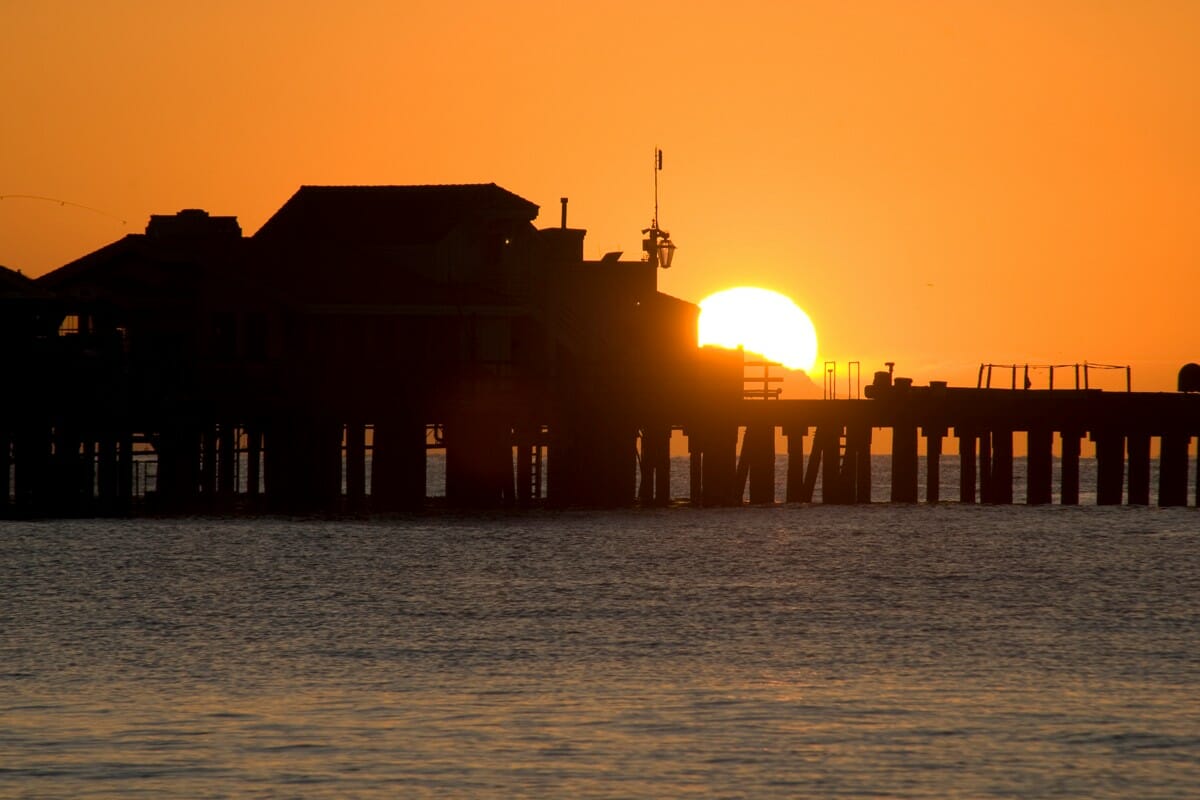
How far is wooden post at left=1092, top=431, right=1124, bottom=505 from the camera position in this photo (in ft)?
211

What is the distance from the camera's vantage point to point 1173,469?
2613 inches

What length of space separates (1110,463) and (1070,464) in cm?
277

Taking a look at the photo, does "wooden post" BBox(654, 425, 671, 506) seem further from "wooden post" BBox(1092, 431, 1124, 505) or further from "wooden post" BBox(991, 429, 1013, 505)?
"wooden post" BBox(1092, 431, 1124, 505)

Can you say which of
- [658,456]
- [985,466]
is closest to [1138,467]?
[985,466]

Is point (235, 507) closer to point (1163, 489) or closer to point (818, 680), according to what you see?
point (1163, 489)

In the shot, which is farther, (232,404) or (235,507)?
(235,507)

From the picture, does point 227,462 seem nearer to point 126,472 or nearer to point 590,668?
point 126,472

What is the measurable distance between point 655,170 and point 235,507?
25133 mm

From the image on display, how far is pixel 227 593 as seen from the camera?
41656 mm

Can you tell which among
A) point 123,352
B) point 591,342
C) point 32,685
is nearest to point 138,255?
point 123,352

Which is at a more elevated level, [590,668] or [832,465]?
[832,465]

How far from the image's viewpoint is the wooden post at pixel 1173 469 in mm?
64938

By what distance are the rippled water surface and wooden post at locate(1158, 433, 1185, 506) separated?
10240mm

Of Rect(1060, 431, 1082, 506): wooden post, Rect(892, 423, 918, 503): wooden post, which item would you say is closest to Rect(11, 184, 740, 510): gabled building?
Rect(892, 423, 918, 503): wooden post
